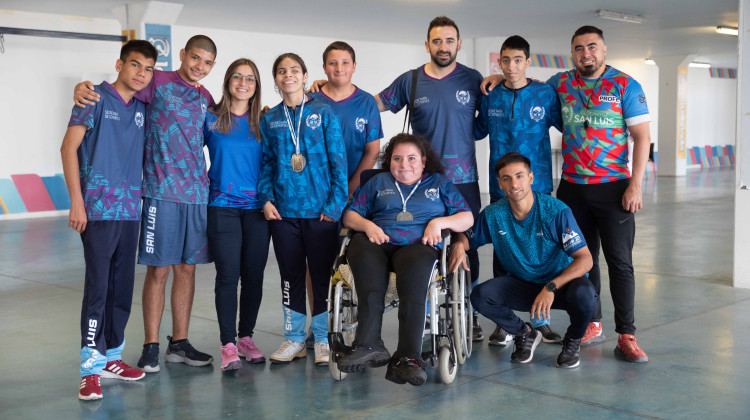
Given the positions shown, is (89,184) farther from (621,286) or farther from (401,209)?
(621,286)

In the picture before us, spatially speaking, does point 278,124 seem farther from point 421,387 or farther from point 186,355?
point 421,387

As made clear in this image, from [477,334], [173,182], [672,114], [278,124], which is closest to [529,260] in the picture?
[477,334]

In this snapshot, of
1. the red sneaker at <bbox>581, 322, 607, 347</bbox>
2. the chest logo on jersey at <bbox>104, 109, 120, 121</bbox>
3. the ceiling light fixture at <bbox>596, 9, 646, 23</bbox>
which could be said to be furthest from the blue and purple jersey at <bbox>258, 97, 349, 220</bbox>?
the ceiling light fixture at <bbox>596, 9, 646, 23</bbox>

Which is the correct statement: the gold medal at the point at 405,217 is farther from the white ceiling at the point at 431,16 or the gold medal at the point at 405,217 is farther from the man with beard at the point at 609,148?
the white ceiling at the point at 431,16

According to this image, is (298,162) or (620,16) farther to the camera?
(620,16)

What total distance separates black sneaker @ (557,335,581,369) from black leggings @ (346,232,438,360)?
78cm

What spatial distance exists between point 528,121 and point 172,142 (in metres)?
1.70

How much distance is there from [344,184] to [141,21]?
23.2 ft

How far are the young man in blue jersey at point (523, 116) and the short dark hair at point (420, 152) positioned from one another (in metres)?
0.38

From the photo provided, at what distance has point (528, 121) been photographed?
3.74 meters

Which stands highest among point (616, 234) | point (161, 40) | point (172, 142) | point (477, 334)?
point (161, 40)

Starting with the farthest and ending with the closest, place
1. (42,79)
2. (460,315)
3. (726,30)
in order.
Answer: (726,30) < (42,79) < (460,315)

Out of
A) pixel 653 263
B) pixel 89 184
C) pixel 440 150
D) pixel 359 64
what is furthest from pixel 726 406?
pixel 359 64

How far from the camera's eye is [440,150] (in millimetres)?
3814
